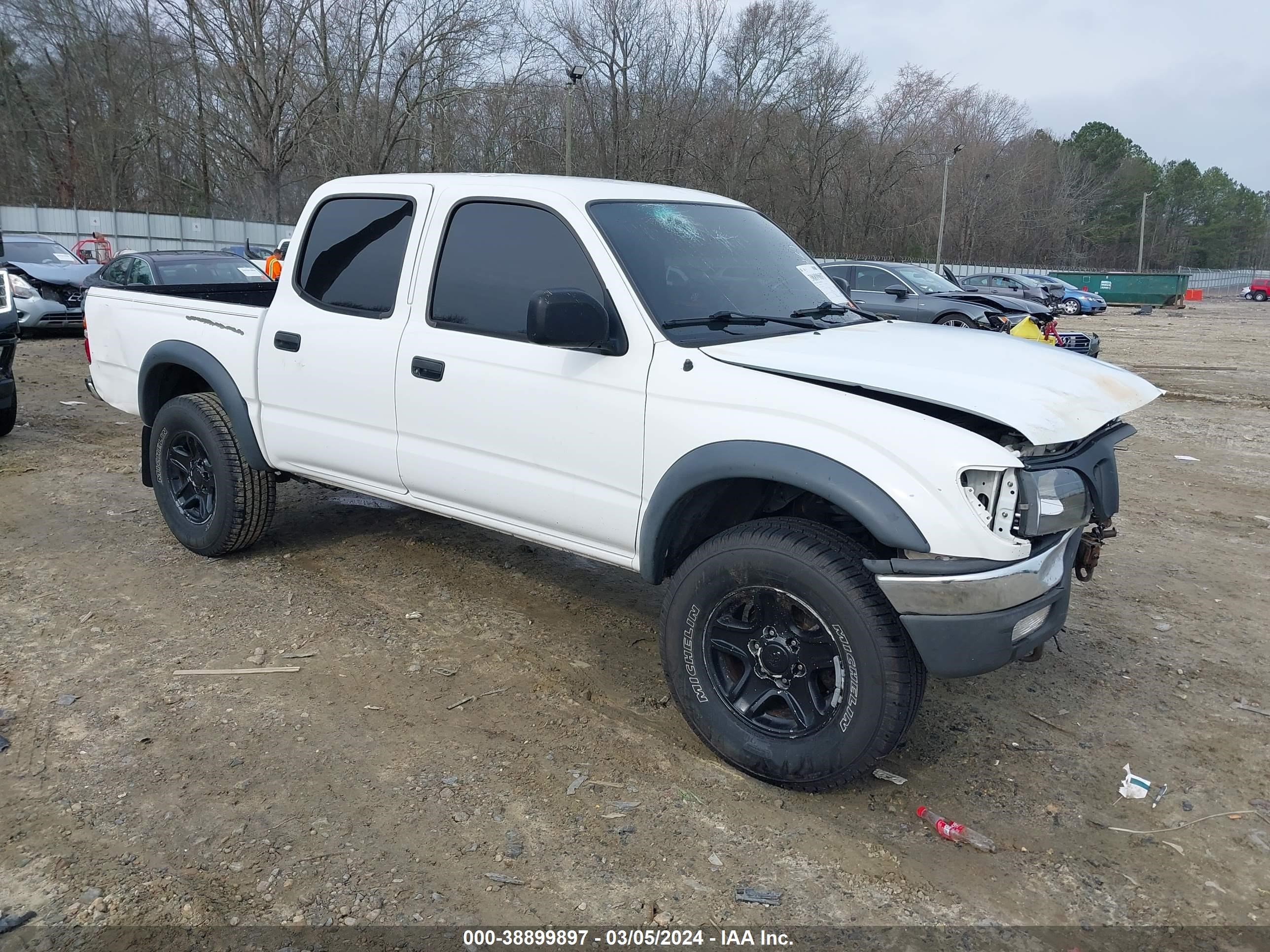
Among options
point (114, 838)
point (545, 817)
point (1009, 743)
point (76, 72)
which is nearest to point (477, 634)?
point (545, 817)

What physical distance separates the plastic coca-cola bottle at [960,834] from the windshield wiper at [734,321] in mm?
1898

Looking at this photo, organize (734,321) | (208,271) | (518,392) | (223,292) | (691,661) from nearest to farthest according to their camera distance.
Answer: (691,661)
(734,321)
(518,392)
(223,292)
(208,271)

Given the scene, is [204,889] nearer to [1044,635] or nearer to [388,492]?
[388,492]

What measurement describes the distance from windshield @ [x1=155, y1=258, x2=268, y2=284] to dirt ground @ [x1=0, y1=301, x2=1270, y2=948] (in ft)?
28.5

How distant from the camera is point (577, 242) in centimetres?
390

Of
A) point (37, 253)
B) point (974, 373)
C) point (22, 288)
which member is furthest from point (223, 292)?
point (37, 253)

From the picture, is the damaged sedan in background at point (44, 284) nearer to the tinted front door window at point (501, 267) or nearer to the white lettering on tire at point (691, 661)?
the tinted front door window at point (501, 267)

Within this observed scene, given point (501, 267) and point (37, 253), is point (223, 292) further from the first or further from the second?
point (37, 253)

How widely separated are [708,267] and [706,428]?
96 centimetres

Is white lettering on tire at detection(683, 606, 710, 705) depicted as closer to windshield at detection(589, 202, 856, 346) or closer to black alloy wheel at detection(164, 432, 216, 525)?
windshield at detection(589, 202, 856, 346)

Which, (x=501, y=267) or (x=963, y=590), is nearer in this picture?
(x=963, y=590)

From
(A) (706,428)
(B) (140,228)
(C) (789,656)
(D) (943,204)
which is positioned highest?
(D) (943,204)

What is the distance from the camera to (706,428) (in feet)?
11.2

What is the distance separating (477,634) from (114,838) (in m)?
1.88
